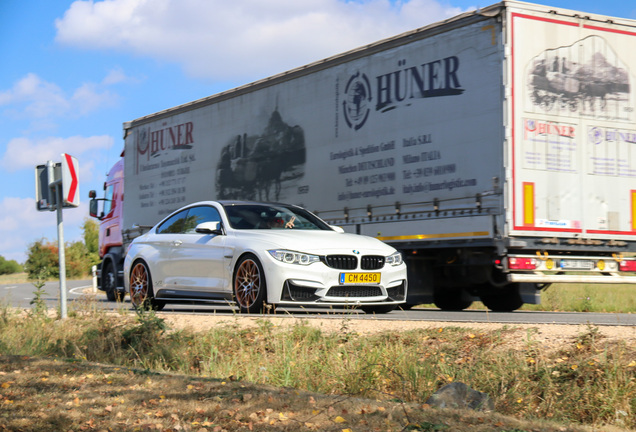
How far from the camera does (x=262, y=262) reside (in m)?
10.6

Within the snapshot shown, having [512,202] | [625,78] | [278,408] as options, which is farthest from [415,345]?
[625,78]

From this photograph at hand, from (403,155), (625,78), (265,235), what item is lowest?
(265,235)

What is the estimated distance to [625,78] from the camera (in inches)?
526

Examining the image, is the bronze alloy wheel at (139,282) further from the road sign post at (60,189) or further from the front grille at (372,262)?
the front grille at (372,262)

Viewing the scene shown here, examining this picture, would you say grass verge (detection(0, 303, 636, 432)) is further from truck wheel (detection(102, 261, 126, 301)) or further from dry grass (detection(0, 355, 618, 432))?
truck wheel (detection(102, 261, 126, 301))

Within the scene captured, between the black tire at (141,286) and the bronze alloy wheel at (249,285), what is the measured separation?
86.5 inches

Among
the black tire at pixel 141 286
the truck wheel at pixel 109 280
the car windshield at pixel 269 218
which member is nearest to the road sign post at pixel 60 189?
the black tire at pixel 141 286

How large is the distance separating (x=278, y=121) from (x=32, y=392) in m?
11.4

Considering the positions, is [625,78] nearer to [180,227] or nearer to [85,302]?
[180,227]

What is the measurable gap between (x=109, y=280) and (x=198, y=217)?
28.0 ft

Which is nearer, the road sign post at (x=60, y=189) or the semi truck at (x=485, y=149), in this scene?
the road sign post at (x=60, y=189)

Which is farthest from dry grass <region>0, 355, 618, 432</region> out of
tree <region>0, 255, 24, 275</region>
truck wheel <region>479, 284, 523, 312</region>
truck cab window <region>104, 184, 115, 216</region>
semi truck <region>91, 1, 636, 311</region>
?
tree <region>0, 255, 24, 275</region>

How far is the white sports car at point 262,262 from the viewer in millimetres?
10539

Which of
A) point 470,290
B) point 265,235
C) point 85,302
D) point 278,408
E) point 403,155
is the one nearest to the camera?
point 278,408
